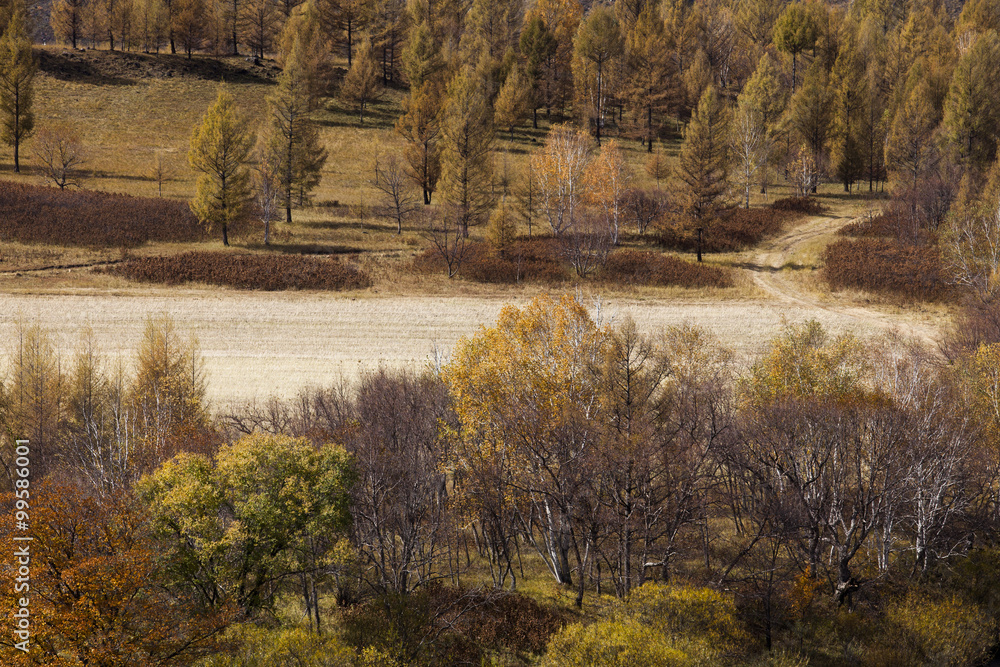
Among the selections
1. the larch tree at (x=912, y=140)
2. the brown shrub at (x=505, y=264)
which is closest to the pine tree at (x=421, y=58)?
the brown shrub at (x=505, y=264)

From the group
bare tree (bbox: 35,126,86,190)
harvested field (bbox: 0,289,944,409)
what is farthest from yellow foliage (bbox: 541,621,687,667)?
bare tree (bbox: 35,126,86,190)

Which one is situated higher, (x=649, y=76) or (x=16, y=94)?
(x=649, y=76)

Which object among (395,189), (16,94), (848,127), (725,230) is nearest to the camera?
(395,189)

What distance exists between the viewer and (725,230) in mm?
74000

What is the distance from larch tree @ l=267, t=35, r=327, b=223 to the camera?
72.6 m

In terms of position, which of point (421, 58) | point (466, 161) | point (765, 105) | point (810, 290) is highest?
point (421, 58)

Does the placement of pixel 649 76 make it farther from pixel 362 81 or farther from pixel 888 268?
pixel 888 268

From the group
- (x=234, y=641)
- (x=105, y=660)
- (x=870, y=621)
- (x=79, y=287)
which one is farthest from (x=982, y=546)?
(x=79, y=287)

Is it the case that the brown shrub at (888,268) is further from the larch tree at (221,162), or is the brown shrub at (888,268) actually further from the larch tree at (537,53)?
the larch tree at (221,162)

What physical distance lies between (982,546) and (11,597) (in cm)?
3389

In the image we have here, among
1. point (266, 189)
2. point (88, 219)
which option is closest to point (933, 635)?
point (266, 189)

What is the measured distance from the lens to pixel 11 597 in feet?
57.9

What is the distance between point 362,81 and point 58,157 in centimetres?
3748

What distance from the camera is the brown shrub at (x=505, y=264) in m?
64.7
